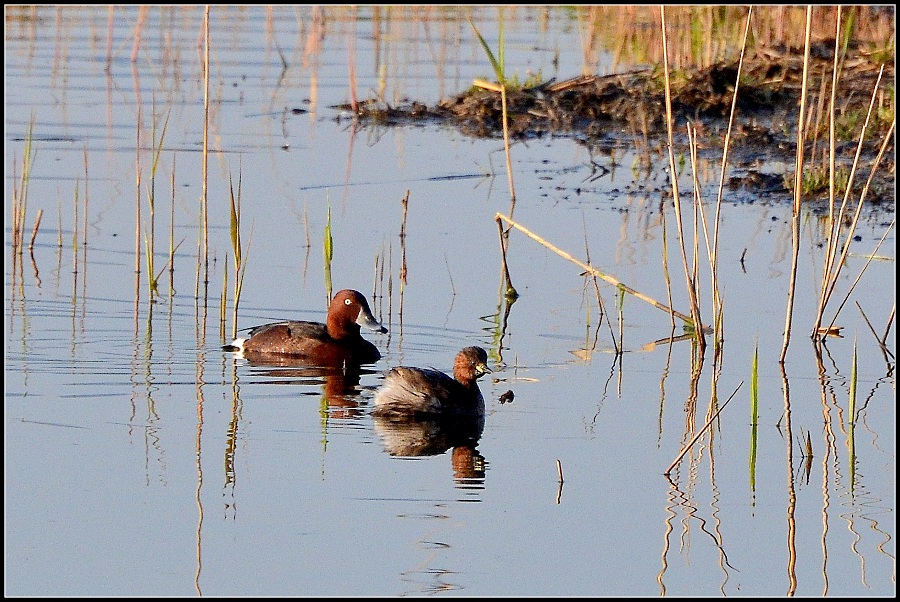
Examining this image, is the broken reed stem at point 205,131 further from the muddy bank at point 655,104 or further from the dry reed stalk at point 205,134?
the muddy bank at point 655,104

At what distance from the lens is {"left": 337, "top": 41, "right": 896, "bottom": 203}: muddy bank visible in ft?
47.9

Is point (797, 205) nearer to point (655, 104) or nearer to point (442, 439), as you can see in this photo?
point (442, 439)

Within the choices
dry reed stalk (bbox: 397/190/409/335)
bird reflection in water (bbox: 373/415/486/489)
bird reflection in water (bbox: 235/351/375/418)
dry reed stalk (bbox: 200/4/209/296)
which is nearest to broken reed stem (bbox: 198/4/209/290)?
dry reed stalk (bbox: 200/4/209/296)

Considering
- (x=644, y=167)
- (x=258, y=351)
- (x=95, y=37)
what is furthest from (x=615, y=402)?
(x=95, y=37)

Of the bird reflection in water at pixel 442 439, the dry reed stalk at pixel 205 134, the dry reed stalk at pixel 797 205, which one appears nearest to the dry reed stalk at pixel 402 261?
the dry reed stalk at pixel 205 134

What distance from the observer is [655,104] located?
590 inches

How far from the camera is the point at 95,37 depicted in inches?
786

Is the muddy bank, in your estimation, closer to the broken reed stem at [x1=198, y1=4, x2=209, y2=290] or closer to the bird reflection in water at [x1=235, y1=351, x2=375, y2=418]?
the broken reed stem at [x1=198, y1=4, x2=209, y2=290]

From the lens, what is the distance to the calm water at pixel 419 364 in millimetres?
5258

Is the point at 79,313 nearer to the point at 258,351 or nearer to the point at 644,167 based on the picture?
the point at 258,351

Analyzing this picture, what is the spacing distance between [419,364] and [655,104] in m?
7.39

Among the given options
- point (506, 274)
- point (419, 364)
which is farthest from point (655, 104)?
point (419, 364)

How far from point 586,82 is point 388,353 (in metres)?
7.38

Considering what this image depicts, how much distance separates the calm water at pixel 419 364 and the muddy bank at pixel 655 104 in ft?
1.57
